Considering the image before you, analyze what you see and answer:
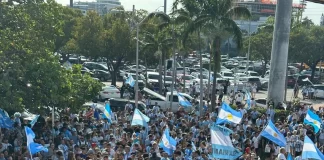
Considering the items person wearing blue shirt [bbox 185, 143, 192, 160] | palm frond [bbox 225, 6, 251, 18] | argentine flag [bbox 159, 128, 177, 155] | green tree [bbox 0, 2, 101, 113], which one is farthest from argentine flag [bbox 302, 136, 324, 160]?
palm frond [bbox 225, 6, 251, 18]

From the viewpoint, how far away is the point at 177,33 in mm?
36031

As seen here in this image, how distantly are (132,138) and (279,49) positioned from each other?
14154 millimetres

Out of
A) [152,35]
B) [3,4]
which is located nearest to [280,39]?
[152,35]

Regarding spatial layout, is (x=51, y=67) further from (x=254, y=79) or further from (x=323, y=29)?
(x=323, y=29)

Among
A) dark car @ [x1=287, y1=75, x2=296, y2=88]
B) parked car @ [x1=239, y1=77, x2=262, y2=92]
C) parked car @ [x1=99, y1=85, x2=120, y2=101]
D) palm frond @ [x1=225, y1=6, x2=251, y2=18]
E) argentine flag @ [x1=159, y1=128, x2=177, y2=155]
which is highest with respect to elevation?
palm frond @ [x1=225, y1=6, x2=251, y2=18]

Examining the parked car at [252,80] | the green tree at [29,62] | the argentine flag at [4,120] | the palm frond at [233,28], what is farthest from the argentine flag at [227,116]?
the parked car at [252,80]

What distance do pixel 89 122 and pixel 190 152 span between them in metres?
6.77

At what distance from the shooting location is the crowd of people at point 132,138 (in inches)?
658

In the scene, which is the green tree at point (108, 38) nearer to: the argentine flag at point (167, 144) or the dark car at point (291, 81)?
the dark car at point (291, 81)

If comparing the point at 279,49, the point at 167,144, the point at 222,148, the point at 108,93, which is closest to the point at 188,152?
the point at 167,144

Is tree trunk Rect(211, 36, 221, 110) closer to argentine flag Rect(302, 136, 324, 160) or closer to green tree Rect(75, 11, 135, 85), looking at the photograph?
green tree Rect(75, 11, 135, 85)

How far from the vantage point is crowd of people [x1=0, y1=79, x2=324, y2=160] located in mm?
16703

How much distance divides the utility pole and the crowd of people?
19.3ft

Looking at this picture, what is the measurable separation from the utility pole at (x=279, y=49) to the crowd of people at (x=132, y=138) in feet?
19.3
